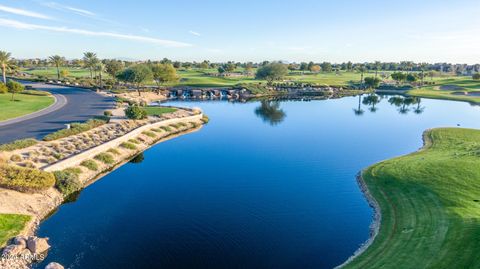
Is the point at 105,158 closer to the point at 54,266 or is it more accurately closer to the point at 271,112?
the point at 54,266

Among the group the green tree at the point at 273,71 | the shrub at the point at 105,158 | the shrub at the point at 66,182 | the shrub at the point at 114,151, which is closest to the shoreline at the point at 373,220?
the shrub at the point at 66,182

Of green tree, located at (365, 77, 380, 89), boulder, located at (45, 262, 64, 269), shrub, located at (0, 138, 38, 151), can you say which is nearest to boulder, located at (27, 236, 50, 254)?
boulder, located at (45, 262, 64, 269)

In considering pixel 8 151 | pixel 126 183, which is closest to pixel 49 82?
pixel 8 151

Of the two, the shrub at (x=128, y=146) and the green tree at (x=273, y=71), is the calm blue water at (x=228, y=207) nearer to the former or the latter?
the shrub at (x=128, y=146)

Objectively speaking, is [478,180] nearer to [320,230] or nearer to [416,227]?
[416,227]

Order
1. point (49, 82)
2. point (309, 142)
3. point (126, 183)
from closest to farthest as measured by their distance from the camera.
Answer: point (126, 183) → point (309, 142) → point (49, 82)

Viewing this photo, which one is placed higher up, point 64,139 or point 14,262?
point 64,139
